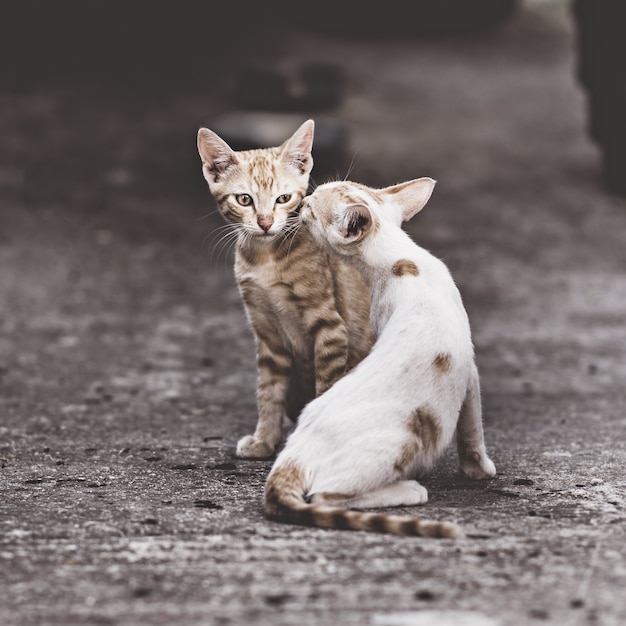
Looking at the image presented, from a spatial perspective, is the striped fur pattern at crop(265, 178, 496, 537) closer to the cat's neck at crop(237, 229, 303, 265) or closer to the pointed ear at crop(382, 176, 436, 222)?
the pointed ear at crop(382, 176, 436, 222)

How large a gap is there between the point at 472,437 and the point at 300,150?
1471 millimetres

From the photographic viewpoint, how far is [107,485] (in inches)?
154

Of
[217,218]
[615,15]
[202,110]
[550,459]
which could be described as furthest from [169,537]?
[202,110]

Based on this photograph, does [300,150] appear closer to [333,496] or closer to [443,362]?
[443,362]

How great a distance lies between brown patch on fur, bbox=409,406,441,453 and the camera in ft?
11.1

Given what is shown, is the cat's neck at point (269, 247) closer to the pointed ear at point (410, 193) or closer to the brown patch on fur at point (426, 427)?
the pointed ear at point (410, 193)

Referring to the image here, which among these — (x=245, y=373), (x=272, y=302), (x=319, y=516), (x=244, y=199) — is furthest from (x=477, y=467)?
(x=245, y=373)

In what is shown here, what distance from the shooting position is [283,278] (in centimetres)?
412

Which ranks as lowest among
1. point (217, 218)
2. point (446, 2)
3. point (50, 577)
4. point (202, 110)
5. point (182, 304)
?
point (50, 577)

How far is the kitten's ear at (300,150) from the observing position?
4.20 metres

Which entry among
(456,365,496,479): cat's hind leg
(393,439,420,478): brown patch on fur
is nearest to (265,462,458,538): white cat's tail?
(393,439,420,478): brown patch on fur

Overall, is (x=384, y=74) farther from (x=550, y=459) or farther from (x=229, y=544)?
(x=229, y=544)

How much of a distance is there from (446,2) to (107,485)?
18.6 metres

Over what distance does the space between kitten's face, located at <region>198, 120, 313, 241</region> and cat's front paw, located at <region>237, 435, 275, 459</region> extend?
951 millimetres
